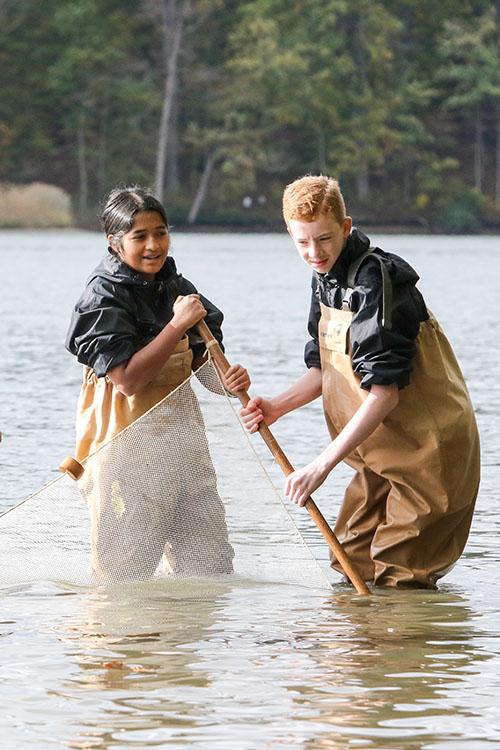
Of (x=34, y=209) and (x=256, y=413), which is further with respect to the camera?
(x=34, y=209)

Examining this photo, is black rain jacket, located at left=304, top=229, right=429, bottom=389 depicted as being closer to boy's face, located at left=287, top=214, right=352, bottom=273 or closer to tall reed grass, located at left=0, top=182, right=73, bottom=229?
boy's face, located at left=287, top=214, right=352, bottom=273

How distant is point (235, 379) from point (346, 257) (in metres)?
0.52

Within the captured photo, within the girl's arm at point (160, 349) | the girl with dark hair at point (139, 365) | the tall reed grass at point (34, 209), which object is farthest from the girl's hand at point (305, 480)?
the tall reed grass at point (34, 209)

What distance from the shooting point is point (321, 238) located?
5.56 meters

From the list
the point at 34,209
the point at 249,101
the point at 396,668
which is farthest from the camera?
the point at 249,101

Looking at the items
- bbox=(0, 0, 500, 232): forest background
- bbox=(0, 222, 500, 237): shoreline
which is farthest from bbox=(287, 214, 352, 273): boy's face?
bbox=(0, 0, 500, 232): forest background

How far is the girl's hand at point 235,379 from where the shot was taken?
576 centimetres

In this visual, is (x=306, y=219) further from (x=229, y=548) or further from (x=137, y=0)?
(x=137, y=0)

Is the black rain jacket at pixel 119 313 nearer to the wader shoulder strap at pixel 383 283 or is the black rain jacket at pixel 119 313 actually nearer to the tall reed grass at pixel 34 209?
the wader shoulder strap at pixel 383 283

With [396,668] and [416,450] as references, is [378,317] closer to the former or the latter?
[416,450]

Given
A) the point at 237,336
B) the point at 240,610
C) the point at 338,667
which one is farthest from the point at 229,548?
the point at 237,336

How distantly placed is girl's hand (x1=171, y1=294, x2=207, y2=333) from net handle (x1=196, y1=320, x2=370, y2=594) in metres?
0.14

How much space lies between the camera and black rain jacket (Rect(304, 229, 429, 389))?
5500 mm

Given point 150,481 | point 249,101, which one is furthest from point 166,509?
point 249,101
